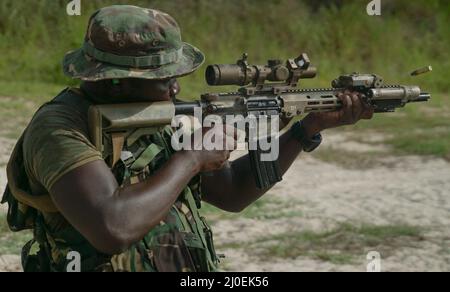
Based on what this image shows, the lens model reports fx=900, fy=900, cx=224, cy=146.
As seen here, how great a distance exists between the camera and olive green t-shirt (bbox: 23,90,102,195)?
2.66m

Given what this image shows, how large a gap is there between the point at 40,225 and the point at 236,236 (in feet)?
11.9

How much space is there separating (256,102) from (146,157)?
756mm

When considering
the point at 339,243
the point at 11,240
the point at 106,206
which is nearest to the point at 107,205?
the point at 106,206

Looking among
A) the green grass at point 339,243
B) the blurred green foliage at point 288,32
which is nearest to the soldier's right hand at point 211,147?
the green grass at point 339,243

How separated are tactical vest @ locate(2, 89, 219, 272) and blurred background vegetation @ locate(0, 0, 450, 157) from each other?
8.34 m

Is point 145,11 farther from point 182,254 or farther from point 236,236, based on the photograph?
point 236,236

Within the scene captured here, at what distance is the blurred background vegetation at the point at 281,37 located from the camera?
12.2 metres

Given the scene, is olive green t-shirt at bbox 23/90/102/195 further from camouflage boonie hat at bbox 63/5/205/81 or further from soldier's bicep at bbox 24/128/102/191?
camouflage boonie hat at bbox 63/5/205/81

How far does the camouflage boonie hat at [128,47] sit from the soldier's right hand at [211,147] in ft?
0.81

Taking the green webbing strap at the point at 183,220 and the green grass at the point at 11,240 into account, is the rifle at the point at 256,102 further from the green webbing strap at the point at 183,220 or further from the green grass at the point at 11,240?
the green grass at the point at 11,240

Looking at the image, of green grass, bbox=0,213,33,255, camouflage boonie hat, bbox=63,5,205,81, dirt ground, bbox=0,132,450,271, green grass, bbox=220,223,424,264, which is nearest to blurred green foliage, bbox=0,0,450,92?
dirt ground, bbox=0,132,450,271

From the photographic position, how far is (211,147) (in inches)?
117

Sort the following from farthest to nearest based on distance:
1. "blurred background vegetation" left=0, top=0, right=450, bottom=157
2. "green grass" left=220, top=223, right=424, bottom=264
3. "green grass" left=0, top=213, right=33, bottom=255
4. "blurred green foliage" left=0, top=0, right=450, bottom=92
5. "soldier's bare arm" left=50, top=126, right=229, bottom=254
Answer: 1. "blurred green foliage" left=0, top=0, right=450, bottom=92
2. "blurred background vegetation" left=0, top=0, right=450, bottom=157
3. "green grass" left=220, top=223, right=424, bottom=264
4. "green grass" left=0, top=213, right=33, bottom=255
5. "soldier's bare arm" left=50, top=126, right=229, bottom=254

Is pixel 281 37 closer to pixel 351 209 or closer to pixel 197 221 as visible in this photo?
pixel 351 209
